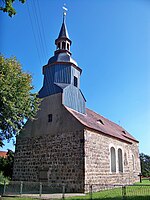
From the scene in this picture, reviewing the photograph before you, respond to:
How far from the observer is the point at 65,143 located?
14320 millimetres

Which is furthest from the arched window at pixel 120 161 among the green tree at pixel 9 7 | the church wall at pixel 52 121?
the green tree at pixel 9 7

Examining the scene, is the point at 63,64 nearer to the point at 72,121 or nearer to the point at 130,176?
the point at 72,121

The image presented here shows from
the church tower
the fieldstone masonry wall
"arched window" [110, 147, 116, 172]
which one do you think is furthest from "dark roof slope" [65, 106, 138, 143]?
the fieldstone masonry wall

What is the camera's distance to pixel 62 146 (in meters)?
14.4

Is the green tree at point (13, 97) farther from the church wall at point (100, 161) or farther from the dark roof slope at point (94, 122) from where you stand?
the church wall at point (100, 161)

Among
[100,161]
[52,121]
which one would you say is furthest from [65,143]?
[100,161]

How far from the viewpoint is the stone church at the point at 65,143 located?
44.5 feet

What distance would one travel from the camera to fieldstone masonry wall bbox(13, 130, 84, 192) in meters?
13.2

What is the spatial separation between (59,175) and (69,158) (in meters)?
1.39

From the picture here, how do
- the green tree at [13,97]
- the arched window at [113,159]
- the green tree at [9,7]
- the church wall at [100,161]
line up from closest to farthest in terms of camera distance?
the green tree at [9,7] → the green tree at [13,97] → the church wall at [100,161] → the arched window at [113,159]

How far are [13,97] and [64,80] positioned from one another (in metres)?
5.13

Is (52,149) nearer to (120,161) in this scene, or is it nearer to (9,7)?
(120,161)

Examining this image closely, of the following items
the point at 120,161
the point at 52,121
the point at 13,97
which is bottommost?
the point at 120,161

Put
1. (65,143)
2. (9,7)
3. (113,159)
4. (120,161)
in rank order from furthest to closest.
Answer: (120,161) < (113,159) < (65,143) < (9,7)
